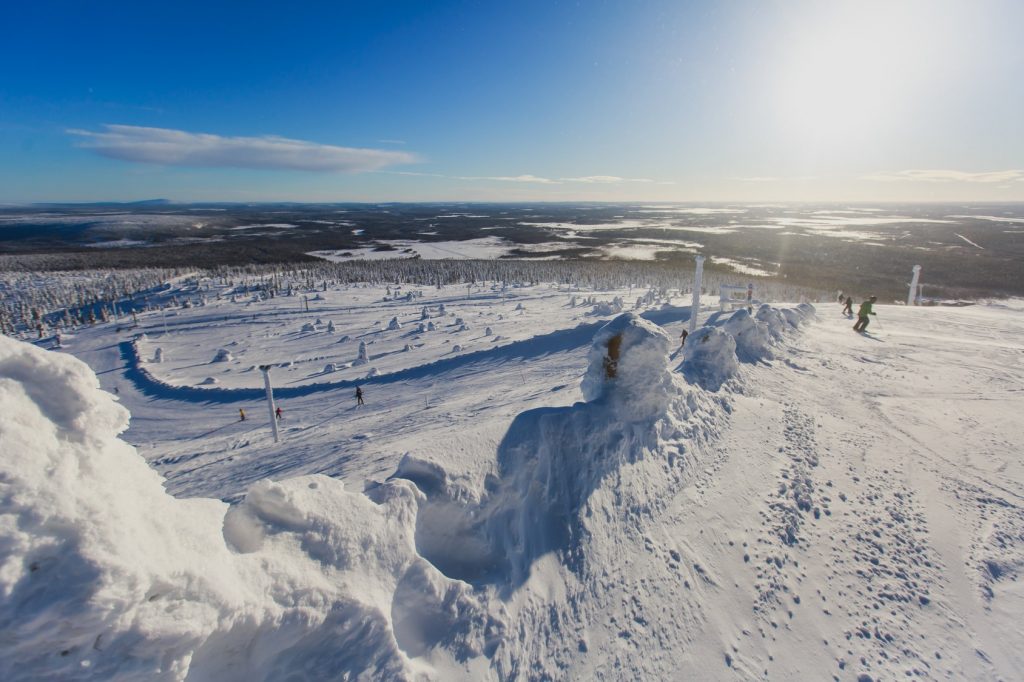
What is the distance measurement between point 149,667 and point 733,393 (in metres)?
11.0

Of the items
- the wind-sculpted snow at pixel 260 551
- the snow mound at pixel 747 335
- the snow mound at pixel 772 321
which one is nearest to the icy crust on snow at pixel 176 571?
the wind-sculpted snow at pixel 260 551

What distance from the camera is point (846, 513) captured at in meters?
7.55

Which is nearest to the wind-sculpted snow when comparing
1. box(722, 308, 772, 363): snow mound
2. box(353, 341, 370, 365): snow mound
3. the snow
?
box(722, 308, 772, 363): snow mound

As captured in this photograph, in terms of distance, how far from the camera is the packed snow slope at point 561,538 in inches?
120

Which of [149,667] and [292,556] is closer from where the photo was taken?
[149,667]

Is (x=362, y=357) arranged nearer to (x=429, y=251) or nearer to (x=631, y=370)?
(x=631, y=370)

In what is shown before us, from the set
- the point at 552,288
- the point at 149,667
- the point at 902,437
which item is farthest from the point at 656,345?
the point at 552,288

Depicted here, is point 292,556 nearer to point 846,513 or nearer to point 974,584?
point 846,513

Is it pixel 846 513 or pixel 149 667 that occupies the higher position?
pixel 149 667

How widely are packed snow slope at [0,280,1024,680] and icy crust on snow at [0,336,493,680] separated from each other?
2 cm

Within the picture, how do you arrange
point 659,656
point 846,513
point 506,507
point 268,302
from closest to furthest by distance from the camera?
point 659,656 → point 506,507 → point 846,513 → point 268,302

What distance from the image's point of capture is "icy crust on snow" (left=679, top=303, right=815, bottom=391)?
11.5m

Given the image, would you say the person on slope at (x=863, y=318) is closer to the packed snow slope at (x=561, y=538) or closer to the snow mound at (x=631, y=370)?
the packed snow slope at (x=561, y=538)

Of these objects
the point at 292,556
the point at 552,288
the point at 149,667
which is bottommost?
the point at 552,288
